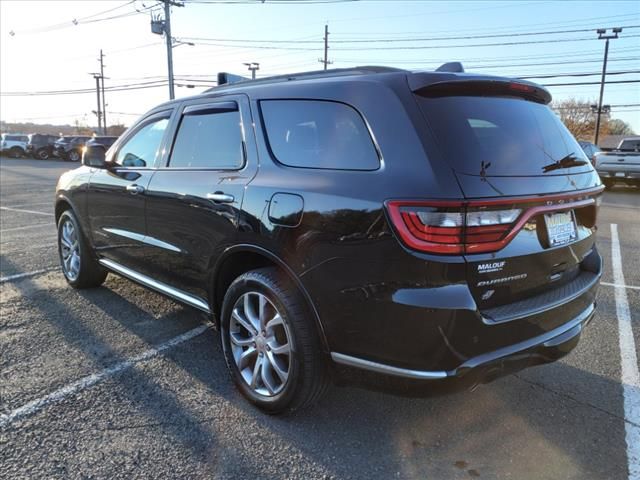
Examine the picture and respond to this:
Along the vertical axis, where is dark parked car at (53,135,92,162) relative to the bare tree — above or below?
below

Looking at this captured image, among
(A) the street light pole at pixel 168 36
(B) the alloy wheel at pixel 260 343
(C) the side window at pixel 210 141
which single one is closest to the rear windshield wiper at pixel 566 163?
(B) the alloy wheel at pixel 260 343

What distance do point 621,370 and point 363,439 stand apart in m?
1.96

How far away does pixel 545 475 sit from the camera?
2.29m

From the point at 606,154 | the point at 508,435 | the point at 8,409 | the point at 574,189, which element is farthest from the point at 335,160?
the point at 606,154

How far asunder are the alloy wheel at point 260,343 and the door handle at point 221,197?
0.55 metres

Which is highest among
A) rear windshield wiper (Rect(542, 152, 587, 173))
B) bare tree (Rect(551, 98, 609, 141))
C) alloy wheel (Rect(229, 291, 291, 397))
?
bare tree (Rect(551, 98, 609, 141))

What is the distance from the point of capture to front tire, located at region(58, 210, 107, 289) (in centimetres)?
472

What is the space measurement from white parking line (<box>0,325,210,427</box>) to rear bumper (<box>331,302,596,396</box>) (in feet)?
5.40

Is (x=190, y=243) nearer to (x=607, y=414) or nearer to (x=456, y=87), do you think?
(x=456, y=87)

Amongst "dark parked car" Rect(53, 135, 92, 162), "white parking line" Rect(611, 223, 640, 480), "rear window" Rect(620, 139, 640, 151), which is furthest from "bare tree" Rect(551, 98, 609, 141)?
"white parking line" Rect(611, 223, 640, 480)

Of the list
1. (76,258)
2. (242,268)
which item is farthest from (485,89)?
(76,258)

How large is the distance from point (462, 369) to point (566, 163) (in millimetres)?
1293

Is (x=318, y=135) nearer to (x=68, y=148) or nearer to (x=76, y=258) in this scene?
(x=76, y=258)

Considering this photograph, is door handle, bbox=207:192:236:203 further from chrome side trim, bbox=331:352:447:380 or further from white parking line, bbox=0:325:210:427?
white parking line, bbox=0:325:210:427
